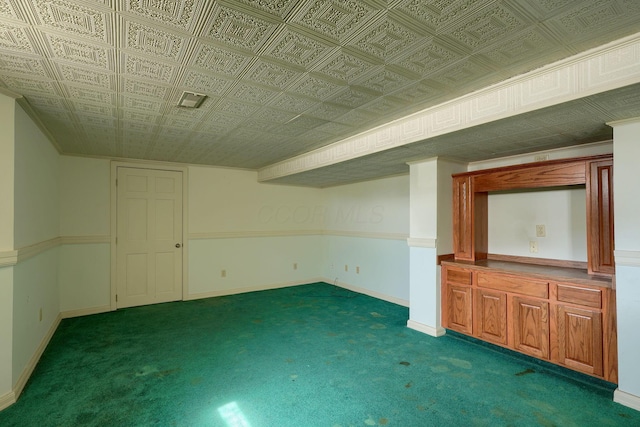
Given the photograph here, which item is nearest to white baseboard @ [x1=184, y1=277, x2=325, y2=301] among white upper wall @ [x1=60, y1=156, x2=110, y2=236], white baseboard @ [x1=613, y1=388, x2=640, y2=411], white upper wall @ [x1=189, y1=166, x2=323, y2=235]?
white upper wall @ [x1=189, y1=166, x2=323, y2=235]

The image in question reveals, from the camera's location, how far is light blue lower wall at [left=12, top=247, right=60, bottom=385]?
2.45 m

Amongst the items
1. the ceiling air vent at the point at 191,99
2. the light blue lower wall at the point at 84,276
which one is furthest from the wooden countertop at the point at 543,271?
the light blue lower wall at the point at 84,276

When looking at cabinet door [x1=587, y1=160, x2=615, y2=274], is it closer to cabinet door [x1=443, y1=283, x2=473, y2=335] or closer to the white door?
cabinet door [x1=443, y1=283, x2=473, y2=335]

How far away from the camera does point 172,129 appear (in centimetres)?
323

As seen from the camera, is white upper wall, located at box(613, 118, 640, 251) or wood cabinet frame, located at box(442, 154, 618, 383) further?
wood cabinet frame, located at box(442, 154, 618, 383)

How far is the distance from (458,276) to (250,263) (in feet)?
12.1

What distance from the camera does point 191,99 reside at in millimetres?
2434

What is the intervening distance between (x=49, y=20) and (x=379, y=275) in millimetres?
4940

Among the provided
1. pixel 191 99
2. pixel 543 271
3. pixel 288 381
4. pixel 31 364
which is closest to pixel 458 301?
pixel 543 271

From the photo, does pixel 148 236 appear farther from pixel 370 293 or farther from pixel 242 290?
pixel 370 293

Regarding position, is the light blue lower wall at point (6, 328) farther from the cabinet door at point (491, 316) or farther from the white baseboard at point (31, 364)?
the cabinet door at point (491, 316)

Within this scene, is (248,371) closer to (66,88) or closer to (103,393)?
(103,393)

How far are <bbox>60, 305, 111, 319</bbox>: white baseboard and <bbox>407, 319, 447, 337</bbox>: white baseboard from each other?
4.35 metres

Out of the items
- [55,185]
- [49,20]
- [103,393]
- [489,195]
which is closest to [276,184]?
[55,185]
